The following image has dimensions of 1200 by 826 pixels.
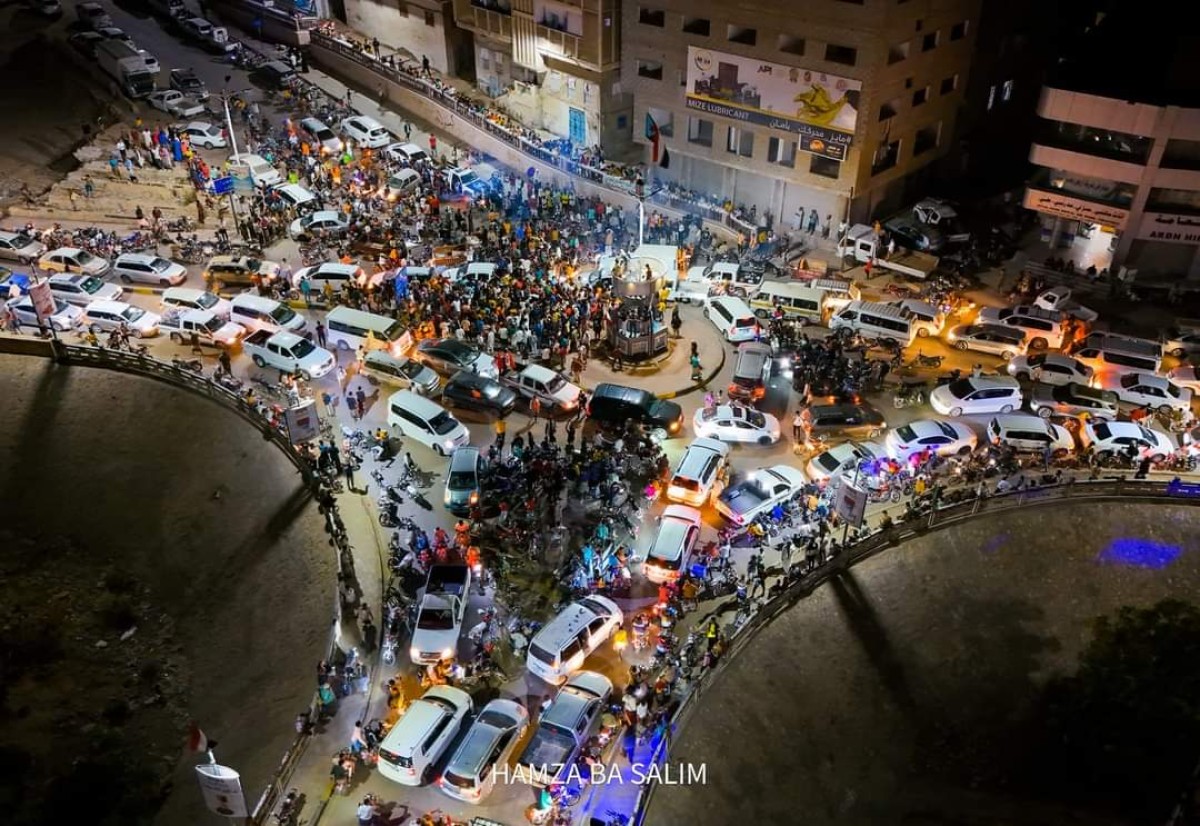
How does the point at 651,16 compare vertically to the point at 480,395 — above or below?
above

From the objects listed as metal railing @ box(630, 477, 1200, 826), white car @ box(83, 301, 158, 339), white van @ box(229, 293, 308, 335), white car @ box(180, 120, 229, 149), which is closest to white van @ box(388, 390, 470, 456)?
white van @ box(229, 293, 308, 335)

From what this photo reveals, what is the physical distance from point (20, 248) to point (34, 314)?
6780 mm

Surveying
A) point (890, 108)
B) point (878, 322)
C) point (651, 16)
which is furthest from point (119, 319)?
point (890, 108)

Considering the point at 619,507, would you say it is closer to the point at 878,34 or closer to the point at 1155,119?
the point at 878,34

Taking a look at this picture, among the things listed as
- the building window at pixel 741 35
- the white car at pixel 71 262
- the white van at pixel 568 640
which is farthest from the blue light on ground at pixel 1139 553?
the white car at pixel 71 262

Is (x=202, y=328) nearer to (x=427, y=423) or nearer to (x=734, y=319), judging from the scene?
(x=427, y=423)

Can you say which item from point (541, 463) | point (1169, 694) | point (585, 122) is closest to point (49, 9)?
point (585, 122)

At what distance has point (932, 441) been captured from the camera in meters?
32.2

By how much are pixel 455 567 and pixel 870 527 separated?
1261cm

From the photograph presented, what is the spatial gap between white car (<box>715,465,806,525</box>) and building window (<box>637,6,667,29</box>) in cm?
2729

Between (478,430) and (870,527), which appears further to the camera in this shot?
(478,430)

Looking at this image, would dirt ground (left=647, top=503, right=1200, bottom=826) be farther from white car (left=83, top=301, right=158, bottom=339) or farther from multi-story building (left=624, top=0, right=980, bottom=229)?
white car (left=83, top=301, right=158, bottom=339)

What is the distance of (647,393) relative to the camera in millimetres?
35031

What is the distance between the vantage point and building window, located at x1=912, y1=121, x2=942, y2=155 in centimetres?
4869
